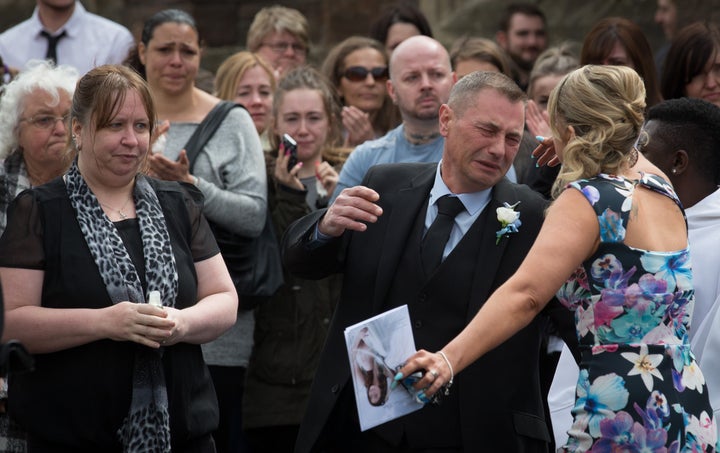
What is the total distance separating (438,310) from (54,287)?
4.44 ft

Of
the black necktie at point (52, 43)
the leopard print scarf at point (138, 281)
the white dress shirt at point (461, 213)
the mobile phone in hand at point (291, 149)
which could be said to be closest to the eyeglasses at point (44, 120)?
the leopard print scarf at point (138, 281)

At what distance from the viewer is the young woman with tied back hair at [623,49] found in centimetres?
700

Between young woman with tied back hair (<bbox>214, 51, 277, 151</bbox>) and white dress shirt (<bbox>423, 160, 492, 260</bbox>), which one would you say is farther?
young woman with tied back hair (<bbox>214, 51, 277, 151</bbox>)

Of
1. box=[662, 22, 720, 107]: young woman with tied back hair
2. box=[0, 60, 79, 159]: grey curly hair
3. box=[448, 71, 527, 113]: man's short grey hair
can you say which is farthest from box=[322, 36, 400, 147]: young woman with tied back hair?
box=[448, 71, 527, 113]: man's short grey hair

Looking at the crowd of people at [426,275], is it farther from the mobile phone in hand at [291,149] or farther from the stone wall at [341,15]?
the stone wall at [341,15]

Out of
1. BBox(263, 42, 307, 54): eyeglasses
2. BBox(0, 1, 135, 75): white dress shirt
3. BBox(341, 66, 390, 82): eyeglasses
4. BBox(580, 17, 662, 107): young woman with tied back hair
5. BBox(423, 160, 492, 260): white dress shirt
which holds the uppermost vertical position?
BBox(580, 17, 662, 107): young woman with tied back hair

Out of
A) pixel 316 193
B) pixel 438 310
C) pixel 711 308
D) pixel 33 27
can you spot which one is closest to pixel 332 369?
pixel 438 310

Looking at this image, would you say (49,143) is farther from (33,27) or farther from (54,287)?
(33,27)

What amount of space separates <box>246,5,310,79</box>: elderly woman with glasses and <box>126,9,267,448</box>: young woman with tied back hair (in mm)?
1531

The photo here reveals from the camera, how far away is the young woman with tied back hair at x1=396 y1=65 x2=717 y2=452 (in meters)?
3.91

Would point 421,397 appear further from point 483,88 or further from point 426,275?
point 483,88

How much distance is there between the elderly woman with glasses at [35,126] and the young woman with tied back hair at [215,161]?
0.51 m

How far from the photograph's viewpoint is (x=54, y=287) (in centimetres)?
428

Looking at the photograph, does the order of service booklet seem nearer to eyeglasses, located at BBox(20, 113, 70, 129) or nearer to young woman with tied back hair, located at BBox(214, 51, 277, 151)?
eyeglasses, located at BBox(20, 113, 70, 129)
